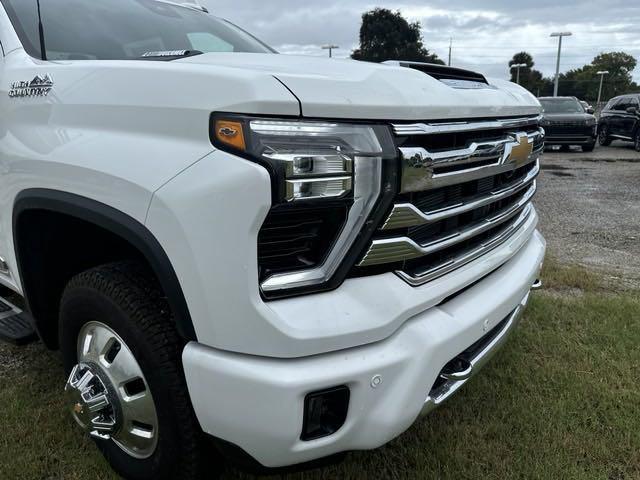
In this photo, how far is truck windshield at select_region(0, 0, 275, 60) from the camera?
2500 millimetres

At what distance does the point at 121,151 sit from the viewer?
5.88 feet

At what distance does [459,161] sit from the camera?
1.89m

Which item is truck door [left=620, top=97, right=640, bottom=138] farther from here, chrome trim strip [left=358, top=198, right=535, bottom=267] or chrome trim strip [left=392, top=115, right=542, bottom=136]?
chrome trim strip [left=358, top=198, right=535, bottom=267]

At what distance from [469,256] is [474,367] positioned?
1.33 ft

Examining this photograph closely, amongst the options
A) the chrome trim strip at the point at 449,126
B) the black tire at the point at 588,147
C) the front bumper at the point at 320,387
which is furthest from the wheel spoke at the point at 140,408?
the black tire at the point at 588,147

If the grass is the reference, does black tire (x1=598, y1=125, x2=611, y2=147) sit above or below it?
above

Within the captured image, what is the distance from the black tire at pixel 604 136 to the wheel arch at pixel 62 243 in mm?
18954

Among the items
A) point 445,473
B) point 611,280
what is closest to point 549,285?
point 611,280

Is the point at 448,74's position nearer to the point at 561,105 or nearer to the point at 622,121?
the point at 561,105

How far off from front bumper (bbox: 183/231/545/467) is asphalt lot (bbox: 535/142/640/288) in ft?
11.7

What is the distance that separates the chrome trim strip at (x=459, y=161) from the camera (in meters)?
1.69

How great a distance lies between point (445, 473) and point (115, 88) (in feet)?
6.30

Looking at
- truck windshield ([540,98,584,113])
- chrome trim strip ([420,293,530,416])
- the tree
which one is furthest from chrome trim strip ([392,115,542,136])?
the tree

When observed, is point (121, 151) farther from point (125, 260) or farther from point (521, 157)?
point (521, 157)
